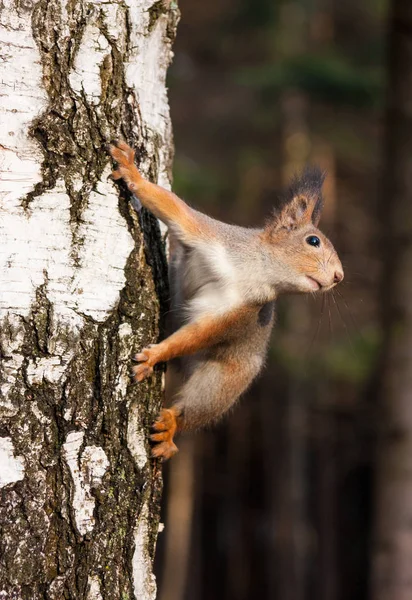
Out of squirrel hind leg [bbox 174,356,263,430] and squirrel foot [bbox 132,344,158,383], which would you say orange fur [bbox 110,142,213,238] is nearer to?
squirrel foot [bbox 132,344,158,383]

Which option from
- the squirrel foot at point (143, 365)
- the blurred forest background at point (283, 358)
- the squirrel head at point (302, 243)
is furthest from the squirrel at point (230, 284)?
the blurred forest background at point (283, 358)

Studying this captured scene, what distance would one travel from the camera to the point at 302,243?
3520 mm

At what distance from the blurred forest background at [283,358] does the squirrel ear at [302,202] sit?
5.56 m

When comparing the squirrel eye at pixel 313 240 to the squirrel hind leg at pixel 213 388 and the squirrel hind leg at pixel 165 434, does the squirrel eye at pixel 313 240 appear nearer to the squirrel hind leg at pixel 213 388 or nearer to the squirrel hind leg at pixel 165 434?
the squirrel hind leg at pixel 213 388

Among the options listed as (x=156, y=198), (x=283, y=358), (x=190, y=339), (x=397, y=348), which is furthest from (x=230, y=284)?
(x=283, y=358)

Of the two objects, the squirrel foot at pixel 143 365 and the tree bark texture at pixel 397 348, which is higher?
the tree bark texture at pixel 397 348

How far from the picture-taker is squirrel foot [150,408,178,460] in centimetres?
274

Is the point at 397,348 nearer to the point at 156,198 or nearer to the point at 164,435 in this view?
the point at 164,435

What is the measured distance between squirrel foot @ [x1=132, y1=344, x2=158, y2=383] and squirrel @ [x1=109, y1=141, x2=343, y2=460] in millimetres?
264

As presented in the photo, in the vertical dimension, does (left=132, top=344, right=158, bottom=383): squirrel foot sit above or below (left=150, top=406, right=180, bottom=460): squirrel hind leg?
above

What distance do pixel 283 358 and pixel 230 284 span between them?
24.5 feet

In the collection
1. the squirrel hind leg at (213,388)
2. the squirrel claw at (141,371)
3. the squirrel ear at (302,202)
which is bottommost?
the squirrel claw at (141,371)

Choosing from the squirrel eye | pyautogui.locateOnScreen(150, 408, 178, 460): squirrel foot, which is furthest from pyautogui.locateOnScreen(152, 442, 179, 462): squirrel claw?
the squirrel eye

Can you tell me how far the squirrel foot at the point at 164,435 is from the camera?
2736mm
